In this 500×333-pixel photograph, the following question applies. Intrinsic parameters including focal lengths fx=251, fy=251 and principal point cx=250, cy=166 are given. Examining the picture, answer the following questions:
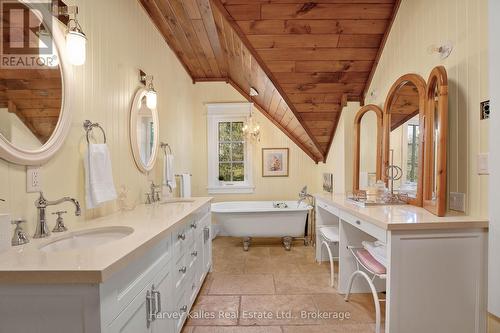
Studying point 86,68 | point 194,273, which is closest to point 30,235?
point 86,68

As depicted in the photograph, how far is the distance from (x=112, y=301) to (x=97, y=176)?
2.90 ft

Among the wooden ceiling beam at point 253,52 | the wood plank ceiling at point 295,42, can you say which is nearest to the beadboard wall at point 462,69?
the wood plank ceiling at point 295,42

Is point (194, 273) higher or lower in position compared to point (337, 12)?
lower

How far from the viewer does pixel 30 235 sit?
116cm

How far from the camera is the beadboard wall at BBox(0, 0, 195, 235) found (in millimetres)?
1178

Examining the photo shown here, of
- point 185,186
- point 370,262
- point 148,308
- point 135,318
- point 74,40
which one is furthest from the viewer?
point 185,186

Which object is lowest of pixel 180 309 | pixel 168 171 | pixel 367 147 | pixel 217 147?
pixel 180 309

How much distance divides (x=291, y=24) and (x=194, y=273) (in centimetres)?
227

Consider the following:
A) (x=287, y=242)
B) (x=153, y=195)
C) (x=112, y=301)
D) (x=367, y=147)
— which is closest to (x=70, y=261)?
(x=112, y=301)

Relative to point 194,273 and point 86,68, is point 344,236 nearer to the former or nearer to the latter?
point 194,273

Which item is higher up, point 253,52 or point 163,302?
point 253,52

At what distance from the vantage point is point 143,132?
2355 millimetres

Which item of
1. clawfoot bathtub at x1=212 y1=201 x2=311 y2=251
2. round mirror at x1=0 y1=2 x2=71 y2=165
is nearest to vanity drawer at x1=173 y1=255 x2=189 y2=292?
round mirror at x1=0 y1=2 x2=71 y2=165

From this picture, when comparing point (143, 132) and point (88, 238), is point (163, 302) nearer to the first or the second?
point (88, 238)
